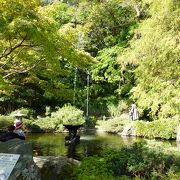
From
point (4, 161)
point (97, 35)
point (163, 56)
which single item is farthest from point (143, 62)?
point (97, 35)

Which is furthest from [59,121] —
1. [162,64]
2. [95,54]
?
[162,64]

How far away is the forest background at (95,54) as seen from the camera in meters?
9.44

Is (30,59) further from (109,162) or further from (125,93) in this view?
(125,93)

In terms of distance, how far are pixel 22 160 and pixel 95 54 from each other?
24906 millimetres

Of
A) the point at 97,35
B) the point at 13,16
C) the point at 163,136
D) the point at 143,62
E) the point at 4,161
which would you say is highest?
the point at 97,35

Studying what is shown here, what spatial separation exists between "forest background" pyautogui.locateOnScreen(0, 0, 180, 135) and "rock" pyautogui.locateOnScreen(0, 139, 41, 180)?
3.87m

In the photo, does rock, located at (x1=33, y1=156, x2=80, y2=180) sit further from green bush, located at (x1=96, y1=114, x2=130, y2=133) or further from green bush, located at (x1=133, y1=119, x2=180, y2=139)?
green bush, located at (x1=96, y1=114, x2=130, y2=133)

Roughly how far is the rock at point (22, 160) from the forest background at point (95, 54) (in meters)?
3.87

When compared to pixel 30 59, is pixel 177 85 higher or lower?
lower

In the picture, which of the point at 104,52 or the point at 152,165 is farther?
the point at 104,52

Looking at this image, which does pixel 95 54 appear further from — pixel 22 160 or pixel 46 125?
pixel 22 160

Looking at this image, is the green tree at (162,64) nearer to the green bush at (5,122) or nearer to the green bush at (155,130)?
the green bush at (155,130)

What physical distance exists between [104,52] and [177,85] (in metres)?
20.0

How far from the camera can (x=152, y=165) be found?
285 inches
